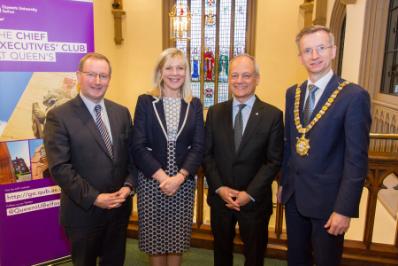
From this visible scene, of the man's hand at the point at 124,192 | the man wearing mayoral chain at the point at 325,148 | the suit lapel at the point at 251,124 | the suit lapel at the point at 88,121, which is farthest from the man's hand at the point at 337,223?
the suit lapel at the point at 88,121

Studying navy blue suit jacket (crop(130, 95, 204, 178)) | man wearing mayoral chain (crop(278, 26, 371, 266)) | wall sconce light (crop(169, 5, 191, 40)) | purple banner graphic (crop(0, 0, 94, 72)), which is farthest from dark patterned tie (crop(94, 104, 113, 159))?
wall sconce light (crop(169, 5, 191, 40))

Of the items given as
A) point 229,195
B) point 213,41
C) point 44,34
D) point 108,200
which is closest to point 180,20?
point 213,41

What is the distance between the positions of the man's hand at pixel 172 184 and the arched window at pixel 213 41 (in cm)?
658

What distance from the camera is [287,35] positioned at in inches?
297

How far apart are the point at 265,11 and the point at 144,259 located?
6.59 metres

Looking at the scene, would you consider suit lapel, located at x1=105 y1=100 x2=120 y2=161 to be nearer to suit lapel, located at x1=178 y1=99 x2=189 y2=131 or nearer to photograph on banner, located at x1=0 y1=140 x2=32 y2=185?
suit lapel, located at x1=178 y1=99 x2=189 y2=131

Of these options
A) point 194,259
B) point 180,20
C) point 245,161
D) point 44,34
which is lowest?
point 194,259

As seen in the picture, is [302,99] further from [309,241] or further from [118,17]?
[118,17]

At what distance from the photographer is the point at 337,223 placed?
1468 mm

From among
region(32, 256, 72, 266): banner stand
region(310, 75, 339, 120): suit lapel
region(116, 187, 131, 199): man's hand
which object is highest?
region(310, 75, 339, 120): suit lapel

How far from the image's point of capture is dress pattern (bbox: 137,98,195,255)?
1.87m

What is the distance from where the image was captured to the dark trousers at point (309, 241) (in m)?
1.58

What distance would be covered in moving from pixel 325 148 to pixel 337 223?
13.1 inches

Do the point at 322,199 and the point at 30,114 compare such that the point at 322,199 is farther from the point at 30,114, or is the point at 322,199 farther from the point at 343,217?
the point at 30,114
